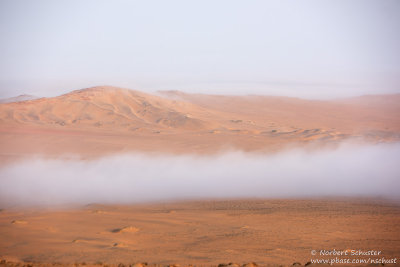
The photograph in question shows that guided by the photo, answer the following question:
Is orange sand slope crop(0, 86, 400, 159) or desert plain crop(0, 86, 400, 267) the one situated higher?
orange sand slope crop(0, 86, 400, 159)

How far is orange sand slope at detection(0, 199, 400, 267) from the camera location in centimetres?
731

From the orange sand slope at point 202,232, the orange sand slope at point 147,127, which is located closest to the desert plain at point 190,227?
the orange sand slope at point 202,232

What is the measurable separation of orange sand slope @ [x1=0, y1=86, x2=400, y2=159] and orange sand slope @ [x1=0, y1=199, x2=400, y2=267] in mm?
12979

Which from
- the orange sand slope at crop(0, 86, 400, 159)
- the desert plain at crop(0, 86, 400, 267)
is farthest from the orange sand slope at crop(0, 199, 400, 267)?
the orange sand slope at crop(0, 86, 400, 159)

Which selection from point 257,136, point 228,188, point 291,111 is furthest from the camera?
point 291,111

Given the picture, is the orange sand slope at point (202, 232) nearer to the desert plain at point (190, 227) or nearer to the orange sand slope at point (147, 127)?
the desert plain at point (190, 227)

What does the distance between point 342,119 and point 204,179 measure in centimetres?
3947

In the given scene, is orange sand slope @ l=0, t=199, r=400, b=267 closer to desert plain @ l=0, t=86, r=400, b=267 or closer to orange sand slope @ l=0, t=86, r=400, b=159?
desert plain @ l=0, t=86, r=400, b=267

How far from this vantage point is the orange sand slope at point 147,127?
1039 inches

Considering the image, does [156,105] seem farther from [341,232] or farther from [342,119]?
[341,232]

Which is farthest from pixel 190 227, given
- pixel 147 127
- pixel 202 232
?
pixel 147 127

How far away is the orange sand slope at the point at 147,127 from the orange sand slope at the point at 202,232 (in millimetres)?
12979

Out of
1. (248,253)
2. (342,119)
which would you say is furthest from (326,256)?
(342,119)

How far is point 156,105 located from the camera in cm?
4441
